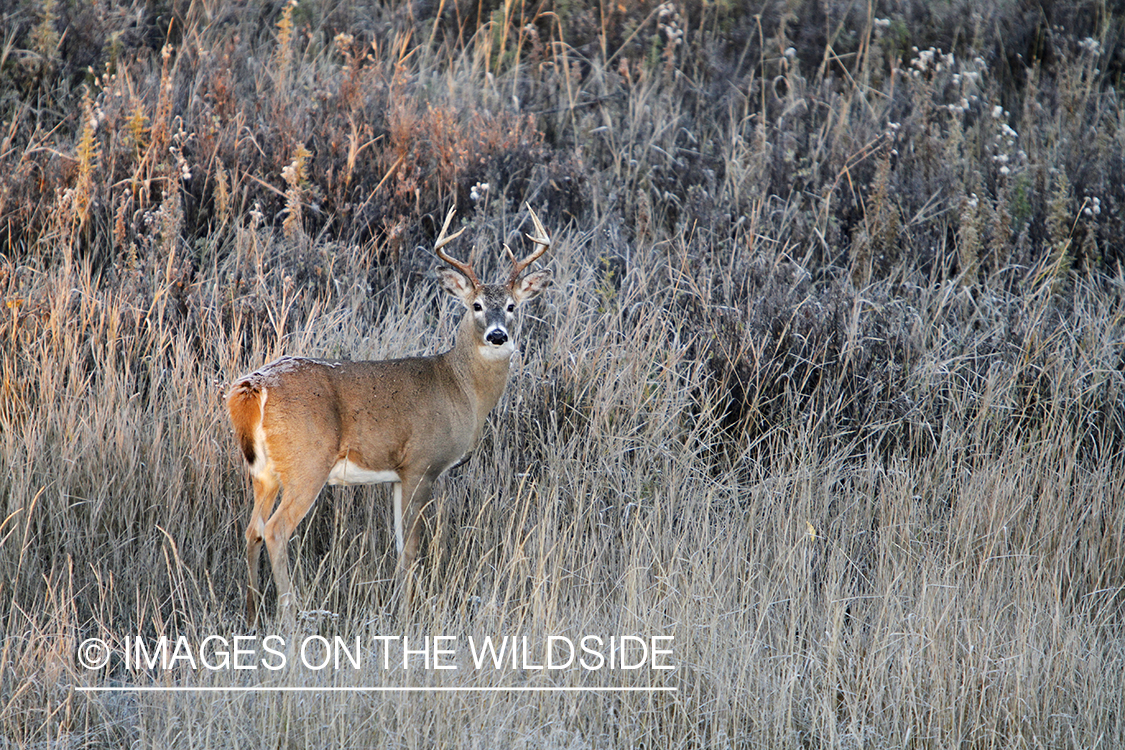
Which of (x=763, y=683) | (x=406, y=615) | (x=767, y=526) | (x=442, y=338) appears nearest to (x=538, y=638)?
(x=406, y=615)

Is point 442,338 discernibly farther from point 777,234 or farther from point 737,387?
point 777,234

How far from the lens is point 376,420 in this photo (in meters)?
4.43

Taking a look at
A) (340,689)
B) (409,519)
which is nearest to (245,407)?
(409,519)

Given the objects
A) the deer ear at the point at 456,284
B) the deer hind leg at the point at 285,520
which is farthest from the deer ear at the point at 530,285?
the deer hind leg at the point at 285,520

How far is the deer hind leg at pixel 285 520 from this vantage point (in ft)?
13.8

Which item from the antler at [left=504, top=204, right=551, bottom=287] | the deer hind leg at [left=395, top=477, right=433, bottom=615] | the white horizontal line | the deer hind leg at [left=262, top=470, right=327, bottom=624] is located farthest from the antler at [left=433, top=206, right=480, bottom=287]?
the white horizontal line

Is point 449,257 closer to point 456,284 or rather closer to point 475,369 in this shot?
point 456,284

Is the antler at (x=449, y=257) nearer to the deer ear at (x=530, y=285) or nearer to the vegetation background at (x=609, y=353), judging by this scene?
the deer ear at (x=530, y=285)

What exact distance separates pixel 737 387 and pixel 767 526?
1.08 m

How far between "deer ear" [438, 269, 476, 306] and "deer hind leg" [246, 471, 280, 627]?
47.0 inches

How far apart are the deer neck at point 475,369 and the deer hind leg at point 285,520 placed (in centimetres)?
86

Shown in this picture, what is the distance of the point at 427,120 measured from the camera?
7.23 metres

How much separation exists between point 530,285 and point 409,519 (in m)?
1.23

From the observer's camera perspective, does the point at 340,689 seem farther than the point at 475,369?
No
